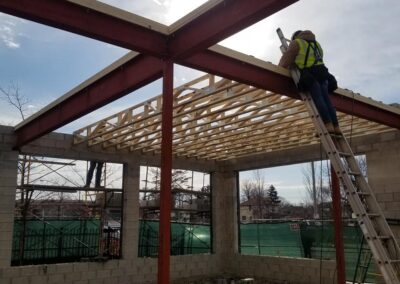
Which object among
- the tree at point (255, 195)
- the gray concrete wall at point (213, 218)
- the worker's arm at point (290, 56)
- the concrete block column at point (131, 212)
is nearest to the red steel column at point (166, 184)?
the worker's arm at point (290, 56)

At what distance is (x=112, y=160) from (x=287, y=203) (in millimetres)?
48097

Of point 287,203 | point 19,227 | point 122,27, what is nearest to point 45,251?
point 19,227

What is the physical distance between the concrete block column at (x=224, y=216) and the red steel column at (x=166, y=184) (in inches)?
360

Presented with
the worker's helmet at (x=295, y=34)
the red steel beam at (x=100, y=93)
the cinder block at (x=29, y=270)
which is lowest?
the cinder block at (x=29, y=270)

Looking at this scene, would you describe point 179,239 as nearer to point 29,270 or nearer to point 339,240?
point 29,270

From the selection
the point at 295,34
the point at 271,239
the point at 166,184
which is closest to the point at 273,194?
the point at 271,239

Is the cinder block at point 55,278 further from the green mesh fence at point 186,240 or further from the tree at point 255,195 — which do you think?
the tree at point 255,195

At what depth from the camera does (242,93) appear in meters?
6.87

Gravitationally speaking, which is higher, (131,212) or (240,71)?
(240,71)

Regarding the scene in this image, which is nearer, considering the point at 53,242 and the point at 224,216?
the point at 53,242

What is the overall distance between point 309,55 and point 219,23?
6.28 ft

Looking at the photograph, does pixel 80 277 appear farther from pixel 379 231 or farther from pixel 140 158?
pixel 379 231

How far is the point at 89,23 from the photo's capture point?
4184mm

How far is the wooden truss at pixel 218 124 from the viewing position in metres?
7.16
